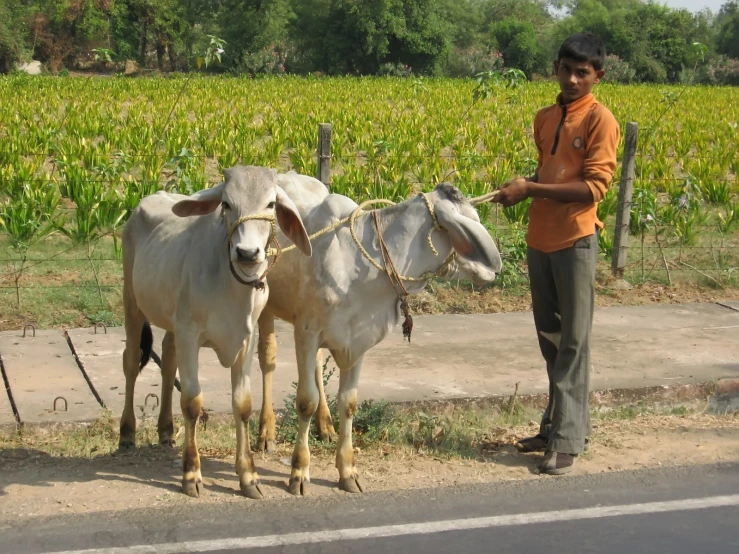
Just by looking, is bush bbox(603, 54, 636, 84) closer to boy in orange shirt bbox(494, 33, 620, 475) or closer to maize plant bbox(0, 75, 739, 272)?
maize plant bbox(0, 75, 739, 272)

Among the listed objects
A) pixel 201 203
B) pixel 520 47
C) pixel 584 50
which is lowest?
pixel 201 203

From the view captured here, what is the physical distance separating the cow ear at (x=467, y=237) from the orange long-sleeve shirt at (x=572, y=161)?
0.57 m

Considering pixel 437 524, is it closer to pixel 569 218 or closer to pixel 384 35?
pixel 569 218

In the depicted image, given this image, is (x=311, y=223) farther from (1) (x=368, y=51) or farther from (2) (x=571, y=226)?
(1) (x=368, y=51)

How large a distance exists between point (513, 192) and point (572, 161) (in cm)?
Answer: 37

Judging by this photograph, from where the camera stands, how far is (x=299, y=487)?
5.07 m

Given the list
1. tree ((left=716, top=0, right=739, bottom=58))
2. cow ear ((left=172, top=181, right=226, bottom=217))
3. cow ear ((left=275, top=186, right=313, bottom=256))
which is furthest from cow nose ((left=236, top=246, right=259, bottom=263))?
tree ((left=716, top=0, right=739, bottom=58))

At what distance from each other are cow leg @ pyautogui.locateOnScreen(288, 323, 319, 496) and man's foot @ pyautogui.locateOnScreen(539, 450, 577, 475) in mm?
1327

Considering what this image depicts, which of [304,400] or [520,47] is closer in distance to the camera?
[304,400]

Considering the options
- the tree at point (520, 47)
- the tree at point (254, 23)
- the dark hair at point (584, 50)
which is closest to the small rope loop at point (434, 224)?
Answer: the dark hair at point (584, 50)

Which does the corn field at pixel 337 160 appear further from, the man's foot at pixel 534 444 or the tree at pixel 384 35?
the tree at pixel 384 35

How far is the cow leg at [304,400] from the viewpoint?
16.4 feet

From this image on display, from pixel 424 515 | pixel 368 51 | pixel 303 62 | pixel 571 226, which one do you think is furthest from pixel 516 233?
pixel 303 62

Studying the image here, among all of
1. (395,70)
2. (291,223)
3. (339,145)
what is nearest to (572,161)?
(291,223)
